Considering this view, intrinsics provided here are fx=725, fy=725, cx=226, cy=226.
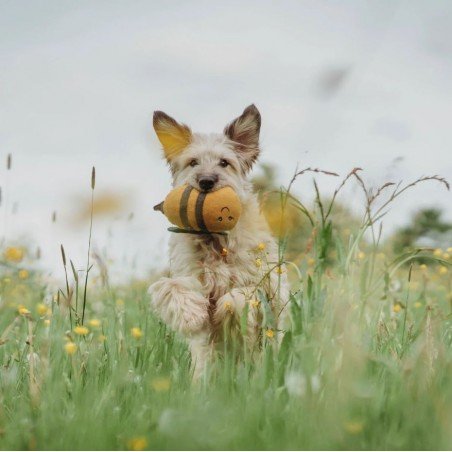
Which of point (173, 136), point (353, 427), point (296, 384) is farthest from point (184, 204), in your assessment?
point (353, 427)

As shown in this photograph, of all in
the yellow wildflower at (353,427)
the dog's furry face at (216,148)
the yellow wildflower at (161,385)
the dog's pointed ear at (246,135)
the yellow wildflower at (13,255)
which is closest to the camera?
the yellow wildflower at (353,427)

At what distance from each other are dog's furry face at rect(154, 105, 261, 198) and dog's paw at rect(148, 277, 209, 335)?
2.17 feet

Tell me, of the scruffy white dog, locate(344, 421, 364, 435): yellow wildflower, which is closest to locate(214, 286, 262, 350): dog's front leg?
the scruffy white dog

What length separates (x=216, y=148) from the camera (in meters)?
4.88

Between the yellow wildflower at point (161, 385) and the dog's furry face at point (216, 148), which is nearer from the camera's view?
the yellow wildflower at point (161, 385)

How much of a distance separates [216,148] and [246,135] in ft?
0.81

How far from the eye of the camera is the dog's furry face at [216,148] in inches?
188

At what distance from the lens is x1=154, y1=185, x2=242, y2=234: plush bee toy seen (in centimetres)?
433

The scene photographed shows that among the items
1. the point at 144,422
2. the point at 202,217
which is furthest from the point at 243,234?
the point at 144,422

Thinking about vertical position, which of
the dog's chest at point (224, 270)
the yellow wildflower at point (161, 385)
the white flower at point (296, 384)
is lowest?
the yellow wildflower at point (161, 385)

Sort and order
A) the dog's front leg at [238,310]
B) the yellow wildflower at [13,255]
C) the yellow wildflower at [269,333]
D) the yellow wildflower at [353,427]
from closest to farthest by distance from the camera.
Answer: the yellow wildflower at [353,427], the yellow wildflower at [269,333], the dog's front leg at [238,310], the yellow wildflower at [13,255]

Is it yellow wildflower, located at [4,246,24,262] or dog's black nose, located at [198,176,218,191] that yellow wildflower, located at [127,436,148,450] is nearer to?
dog's black nose, located at [198,176,218,191]

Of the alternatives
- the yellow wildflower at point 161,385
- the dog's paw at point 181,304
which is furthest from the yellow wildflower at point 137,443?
the dog's paw at point 181,304

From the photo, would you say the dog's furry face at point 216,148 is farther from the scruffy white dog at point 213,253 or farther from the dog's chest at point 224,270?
the dog's chest at point 224,270
